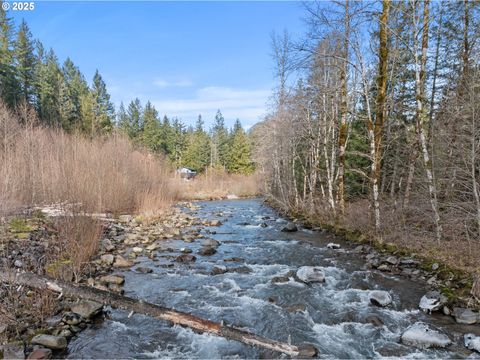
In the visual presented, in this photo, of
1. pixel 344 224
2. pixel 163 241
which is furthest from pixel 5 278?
pixel 344 224

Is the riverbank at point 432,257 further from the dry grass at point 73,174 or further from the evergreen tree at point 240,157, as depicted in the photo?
the evergreen tree at point 240,157

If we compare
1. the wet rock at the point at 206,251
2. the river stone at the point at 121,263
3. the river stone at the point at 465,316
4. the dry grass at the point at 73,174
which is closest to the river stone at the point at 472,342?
the river stone at the point at 465,316

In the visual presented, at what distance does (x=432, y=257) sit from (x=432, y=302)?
2.15m

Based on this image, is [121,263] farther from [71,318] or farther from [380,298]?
[380,298]

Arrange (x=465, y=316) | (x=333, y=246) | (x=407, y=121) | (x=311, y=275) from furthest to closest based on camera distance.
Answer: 1. (x=407, y=121)
2. (x=333, y=246)
3. (x=311, y=275)
4. (x=465, y=316)

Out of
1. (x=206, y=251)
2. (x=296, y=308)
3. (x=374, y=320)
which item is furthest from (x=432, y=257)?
(x=206, y=251)

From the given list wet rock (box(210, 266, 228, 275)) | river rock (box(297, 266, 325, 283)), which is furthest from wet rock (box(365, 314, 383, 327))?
wet rock (box(210, 266, 228, 275))

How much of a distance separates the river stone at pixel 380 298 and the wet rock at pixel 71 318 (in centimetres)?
521

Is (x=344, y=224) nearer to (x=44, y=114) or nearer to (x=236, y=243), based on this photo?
(x=236, y=243)

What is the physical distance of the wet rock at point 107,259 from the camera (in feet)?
26.1

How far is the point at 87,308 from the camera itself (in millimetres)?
4957

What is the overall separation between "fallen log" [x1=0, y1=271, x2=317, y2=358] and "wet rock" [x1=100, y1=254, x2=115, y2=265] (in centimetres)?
270

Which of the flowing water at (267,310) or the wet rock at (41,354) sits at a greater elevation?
the wet rock at (41,354)

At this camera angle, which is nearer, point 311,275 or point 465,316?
point 465,316
